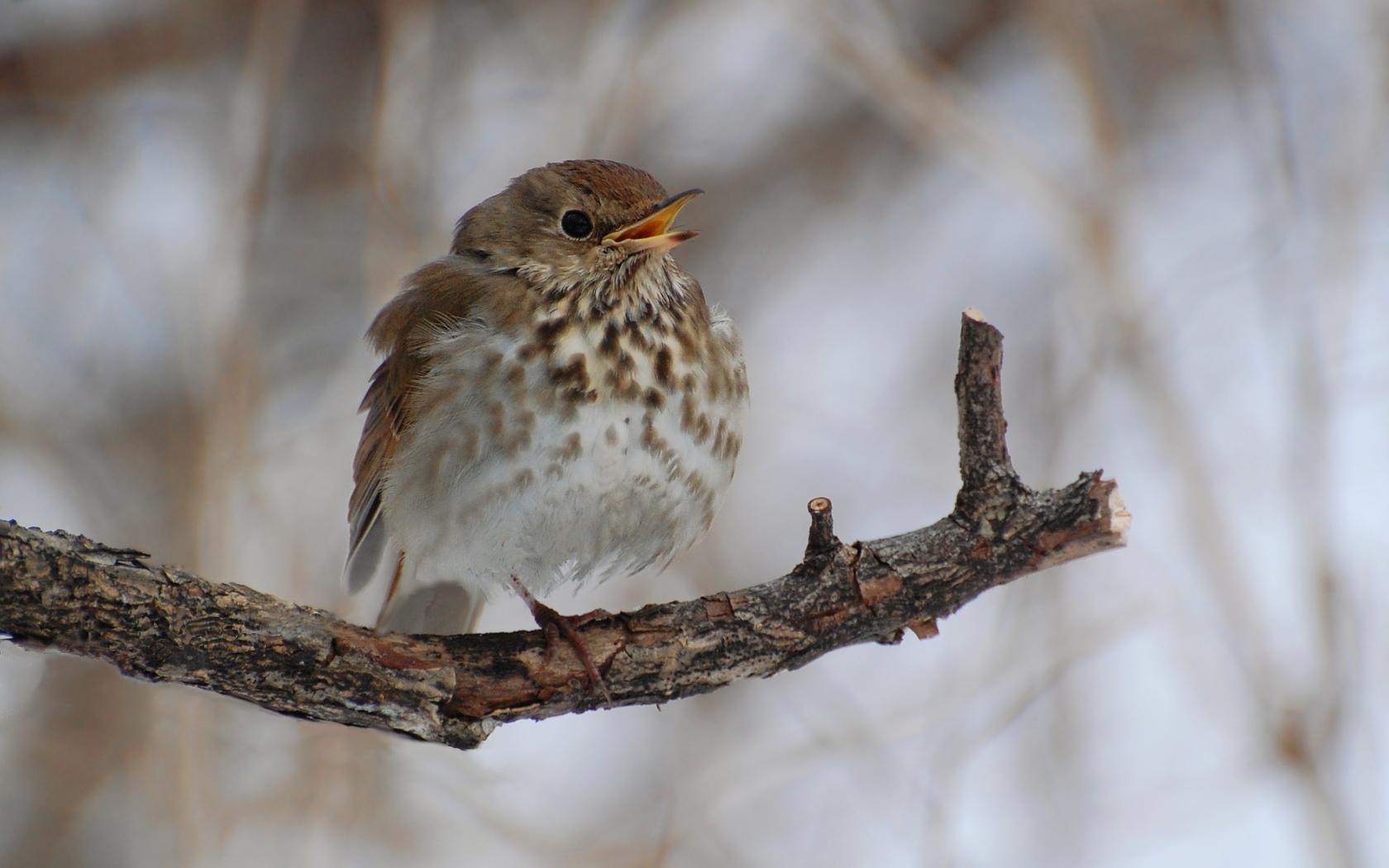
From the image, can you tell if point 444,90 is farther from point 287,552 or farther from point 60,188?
point 287,552

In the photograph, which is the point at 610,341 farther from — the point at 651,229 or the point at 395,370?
the point at 395,370

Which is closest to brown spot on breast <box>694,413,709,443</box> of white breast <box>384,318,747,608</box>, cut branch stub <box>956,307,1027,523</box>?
white breast <box>384,318,747,608</box>

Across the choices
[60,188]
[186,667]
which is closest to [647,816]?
[186,667]

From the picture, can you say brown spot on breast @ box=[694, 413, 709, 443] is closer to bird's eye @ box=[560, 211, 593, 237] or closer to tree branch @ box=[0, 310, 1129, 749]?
tree branch @ box=[0, 310, 1129, 749]

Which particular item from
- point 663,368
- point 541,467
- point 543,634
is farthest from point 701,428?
point 543,634

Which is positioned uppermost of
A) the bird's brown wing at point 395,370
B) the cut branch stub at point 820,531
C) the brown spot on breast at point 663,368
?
the bird's brown wing at point 395,370

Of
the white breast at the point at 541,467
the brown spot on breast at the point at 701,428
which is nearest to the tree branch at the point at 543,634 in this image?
the white breast at the point at 541,467

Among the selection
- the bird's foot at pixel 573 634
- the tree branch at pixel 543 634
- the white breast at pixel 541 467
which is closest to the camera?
the tree branch at pixel 543 634

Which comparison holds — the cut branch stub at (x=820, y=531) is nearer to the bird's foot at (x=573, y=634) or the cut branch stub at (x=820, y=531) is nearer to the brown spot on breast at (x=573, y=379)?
the bird's foot at (x=573, y=634)
